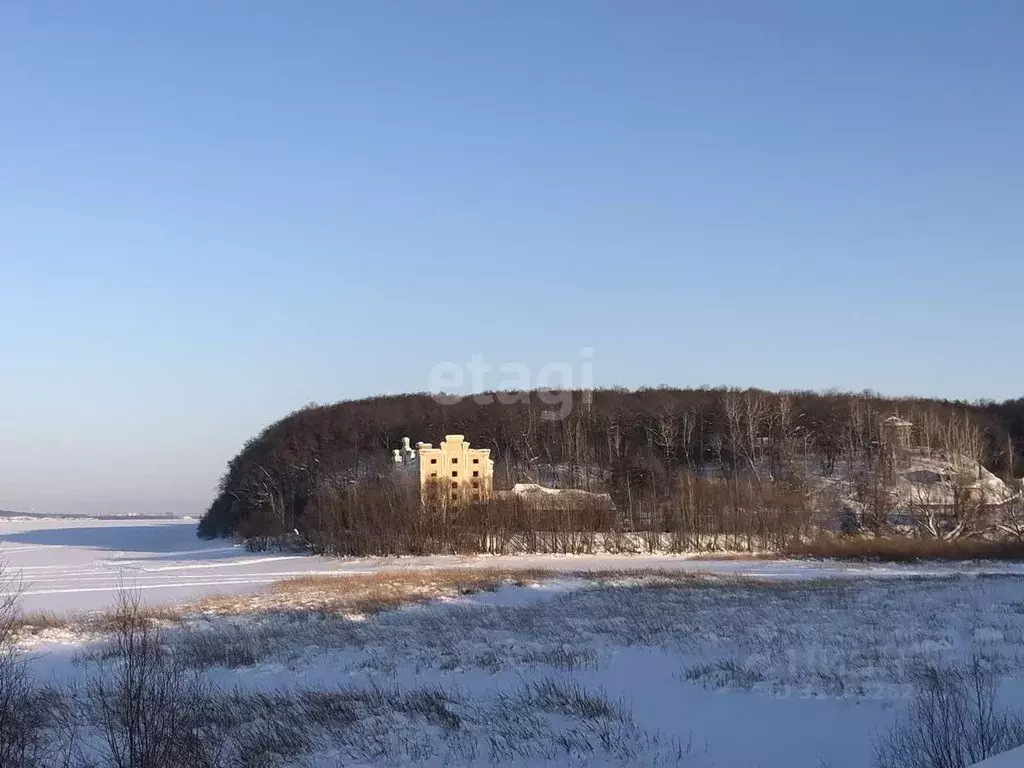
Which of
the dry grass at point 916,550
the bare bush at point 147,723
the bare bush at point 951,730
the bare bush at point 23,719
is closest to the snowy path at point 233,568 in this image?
the dry grass at point 916,550

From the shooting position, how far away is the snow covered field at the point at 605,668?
34.9 feet

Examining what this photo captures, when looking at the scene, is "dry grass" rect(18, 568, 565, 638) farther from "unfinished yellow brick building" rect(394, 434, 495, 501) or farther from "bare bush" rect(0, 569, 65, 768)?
"unfinished yellow brick building" rect(394, 434, 495, 501)

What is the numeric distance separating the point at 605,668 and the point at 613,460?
81940 mm

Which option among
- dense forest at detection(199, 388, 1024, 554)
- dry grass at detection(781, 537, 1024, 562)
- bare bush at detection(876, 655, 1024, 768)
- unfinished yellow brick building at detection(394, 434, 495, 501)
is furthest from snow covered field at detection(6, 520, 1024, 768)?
unfinished yellow brick building at detection(394, 434, 495, 501)

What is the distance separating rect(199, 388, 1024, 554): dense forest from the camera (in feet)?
223

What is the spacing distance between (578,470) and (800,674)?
81964 millimetres

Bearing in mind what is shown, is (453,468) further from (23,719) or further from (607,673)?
(23,719)

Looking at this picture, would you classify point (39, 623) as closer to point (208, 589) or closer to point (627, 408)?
point (208, 589)

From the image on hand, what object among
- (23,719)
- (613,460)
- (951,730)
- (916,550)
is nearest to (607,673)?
(951,730)

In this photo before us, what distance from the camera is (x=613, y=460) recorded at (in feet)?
317

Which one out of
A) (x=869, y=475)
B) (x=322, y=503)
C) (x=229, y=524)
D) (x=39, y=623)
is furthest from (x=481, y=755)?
(x=229, y=524)

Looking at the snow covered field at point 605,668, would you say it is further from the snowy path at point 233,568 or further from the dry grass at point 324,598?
the snowy path at point 233,568

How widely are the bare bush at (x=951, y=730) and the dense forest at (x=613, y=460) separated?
54.1 metres

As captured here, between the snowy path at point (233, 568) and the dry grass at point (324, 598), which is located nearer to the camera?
the dry grass at point (324, 598)
